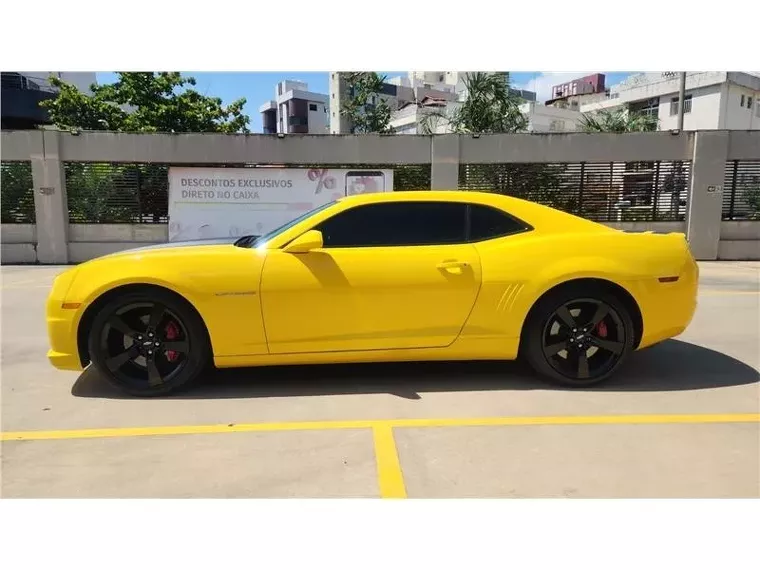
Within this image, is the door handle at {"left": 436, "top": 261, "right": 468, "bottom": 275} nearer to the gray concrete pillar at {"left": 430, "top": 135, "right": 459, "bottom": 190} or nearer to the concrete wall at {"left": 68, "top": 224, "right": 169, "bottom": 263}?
the gray concrete pillar at {"left": 430, "top": 135, "right": 459, "bottom": 190}

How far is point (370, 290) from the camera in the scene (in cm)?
370

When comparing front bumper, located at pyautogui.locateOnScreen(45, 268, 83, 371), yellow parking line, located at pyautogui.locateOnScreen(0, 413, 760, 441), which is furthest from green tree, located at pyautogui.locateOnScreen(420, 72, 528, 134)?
front bumper, located at pyautogui.locateOnScreen(45, 268, 83, 371)

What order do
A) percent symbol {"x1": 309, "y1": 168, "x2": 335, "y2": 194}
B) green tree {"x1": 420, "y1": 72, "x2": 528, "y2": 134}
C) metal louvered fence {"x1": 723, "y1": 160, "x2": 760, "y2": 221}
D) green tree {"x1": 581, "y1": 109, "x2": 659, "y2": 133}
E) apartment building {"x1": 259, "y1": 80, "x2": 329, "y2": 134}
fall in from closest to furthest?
metal louvered fence {"x1": 723, "y1": 160, "x2": 760, "y2": 221}, percent symbol {"x1": 309, "y1": 168, "x2": 335, "y2": 194}, green tree {"x1": 420, "y1": 72, "x2": 528, "y2": 134}, green tree {"x1": 581, "y1": 109, "x2": 659, "y2": 133}, apartment building {"x1": 259, "y1": 80, "x2": 329, "y2": 134}

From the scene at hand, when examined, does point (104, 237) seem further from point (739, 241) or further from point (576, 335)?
point (739, 241)

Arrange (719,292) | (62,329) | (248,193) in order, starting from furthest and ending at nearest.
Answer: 1. (248,193)
2. (719,292)
3. (62,329)

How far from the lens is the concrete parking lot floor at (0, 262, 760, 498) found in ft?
8.68

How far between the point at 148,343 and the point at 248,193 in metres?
9.67

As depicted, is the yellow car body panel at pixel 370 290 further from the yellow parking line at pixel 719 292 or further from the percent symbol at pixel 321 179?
the percent symbol at pixel 321 179

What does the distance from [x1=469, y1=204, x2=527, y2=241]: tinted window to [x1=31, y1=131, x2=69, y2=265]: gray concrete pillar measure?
12.1 meters

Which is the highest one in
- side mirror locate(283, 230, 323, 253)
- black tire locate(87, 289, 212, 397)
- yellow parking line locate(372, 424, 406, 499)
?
side mirror locate(283, 230, 323, 253)

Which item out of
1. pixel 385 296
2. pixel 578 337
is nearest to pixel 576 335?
pixel 578 337

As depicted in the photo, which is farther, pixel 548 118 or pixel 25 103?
pixel 548 118

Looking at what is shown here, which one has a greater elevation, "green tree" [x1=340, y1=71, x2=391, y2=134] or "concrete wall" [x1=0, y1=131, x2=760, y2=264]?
"green tree" [x1=340, y1=71, x2=391, y2=134]

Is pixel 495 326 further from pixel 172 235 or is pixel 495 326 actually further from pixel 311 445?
pixel 172 235
